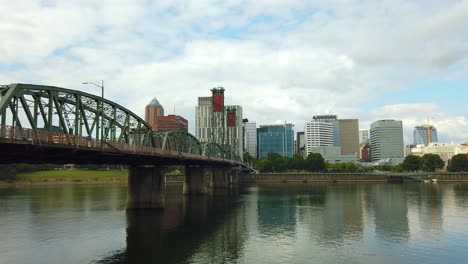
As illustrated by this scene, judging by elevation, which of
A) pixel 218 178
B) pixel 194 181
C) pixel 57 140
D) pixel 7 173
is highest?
pixel 57 140

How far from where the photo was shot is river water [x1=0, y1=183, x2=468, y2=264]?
4166 cm

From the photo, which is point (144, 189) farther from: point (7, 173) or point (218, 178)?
point (7, 173)

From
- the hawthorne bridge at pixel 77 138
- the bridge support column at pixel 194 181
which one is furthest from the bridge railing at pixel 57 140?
the bridge support column at pixel 194 181

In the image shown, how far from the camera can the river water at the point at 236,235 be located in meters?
41.7

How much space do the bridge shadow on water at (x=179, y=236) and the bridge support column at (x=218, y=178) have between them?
81.0 metres

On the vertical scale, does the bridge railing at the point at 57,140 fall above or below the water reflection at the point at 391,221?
above

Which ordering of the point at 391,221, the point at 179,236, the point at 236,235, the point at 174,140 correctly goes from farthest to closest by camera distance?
the point at 174,140 < the point at 391,221 < the point at 236,235 < the point at 179,236

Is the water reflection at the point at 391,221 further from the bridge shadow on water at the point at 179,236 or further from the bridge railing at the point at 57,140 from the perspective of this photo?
the bridge railing at the point at 57,140

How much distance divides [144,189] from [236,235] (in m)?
30.9

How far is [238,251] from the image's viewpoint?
4475 cm

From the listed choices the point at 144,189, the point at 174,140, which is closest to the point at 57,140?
the point at 144,189

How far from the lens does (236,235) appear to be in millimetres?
54844

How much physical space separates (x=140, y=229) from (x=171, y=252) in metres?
15.9

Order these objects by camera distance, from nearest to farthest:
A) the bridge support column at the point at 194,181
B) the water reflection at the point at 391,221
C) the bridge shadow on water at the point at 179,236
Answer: the bridge shadow on water at the point at 179,236
the water reflection at the point at 391,221
the bridge support column at the point at 194,181
